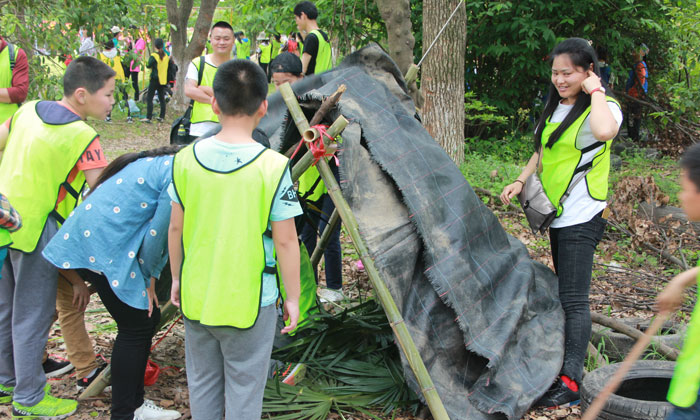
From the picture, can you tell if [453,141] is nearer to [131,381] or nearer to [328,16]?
[328,16]

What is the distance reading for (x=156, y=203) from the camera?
9.07ft

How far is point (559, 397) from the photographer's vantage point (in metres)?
3.39

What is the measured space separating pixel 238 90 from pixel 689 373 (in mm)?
1828

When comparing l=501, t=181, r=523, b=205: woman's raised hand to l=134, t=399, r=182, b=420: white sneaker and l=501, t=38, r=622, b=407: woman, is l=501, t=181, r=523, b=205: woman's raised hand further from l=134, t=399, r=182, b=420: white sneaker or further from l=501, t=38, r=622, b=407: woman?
l=134, t=399, r=182, b=420: white sneaker

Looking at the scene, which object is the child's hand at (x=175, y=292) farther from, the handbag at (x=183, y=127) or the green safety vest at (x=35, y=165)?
the handbag at (x=183, y=127)

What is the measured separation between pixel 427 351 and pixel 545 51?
811 cm

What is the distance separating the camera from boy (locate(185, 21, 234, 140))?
500cm

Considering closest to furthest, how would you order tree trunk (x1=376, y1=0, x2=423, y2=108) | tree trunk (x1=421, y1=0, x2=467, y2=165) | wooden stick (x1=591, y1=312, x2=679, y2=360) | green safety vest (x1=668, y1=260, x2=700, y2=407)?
green safety vest (x1=668, y1=260, x2=700, y2=407)
wooden stick (x1=591, y1=312, x2=679, y2=360)
tree trunk (x1=376, y1=0, x2=423, y2=108)
tree trunk (x1=421, y1=0, x2=467, y2=165)

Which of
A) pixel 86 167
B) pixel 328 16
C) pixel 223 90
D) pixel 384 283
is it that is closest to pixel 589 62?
pixel 384 283

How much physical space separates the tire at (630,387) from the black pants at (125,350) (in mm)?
2198

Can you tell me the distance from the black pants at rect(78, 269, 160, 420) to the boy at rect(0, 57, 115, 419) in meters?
0.41

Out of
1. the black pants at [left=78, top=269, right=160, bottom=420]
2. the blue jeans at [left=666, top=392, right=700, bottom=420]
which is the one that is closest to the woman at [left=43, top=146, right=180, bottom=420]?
the black pants at [left=78, top=269, right=160, bottom=420]

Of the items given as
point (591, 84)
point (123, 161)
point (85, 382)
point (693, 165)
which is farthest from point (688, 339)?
point (85, 382)

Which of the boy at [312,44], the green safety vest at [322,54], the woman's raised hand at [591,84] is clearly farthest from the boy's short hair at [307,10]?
the woman's raised hand at [591,84]
